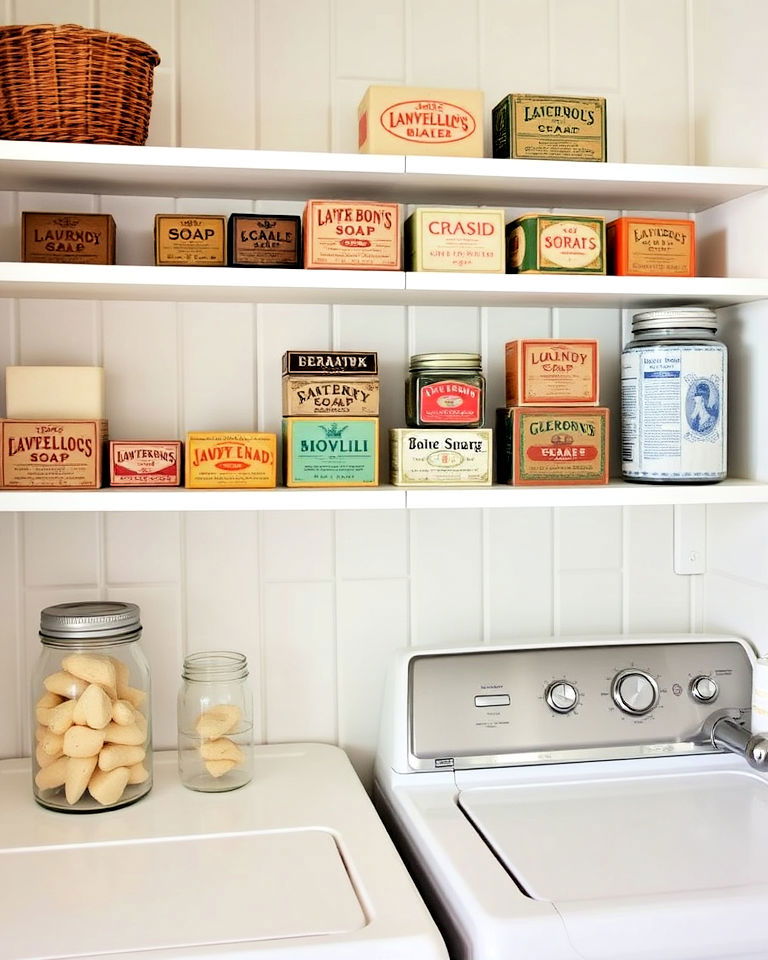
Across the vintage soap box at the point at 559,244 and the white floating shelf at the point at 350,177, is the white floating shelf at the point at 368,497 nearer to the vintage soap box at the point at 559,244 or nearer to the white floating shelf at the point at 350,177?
the vintage soap box at the point at 559,244

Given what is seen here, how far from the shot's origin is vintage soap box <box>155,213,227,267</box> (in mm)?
1312

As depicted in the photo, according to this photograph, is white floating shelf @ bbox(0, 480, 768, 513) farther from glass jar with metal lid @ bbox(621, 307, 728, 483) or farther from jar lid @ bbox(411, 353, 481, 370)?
jar lid @ bbox(411, 353, 481, 370)

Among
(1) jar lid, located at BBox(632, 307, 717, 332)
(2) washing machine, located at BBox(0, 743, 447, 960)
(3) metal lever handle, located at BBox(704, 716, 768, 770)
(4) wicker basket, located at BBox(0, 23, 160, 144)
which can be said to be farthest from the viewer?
(1) jar lid, located at BBox(632, 307, 717, 332)

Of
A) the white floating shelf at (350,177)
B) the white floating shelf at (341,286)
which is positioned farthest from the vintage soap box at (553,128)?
the white floating shelf at (341,286)

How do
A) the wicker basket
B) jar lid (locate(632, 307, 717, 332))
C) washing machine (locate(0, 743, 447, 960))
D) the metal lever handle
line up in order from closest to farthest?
washing machine (locate(0, 743, 447, 960)), the wicker basket, the metal lever handle, jar lid (locate(632, 307, 717, 332))

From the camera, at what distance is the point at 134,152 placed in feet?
4.05

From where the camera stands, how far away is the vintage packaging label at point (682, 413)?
137 cm

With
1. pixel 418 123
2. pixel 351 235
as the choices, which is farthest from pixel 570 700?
pixel 418 123

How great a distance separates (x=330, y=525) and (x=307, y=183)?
0.48 metres

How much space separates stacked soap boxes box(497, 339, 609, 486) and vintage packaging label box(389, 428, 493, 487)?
44mm

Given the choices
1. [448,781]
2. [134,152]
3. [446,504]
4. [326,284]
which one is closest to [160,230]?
[134,152]

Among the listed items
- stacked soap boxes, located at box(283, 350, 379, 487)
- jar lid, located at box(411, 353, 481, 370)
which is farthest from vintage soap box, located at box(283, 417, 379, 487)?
jar lid, located at box(411, 353, 481, 370)

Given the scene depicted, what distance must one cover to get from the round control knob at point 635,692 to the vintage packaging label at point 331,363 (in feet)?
1.78

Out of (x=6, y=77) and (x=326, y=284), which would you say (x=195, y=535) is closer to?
(x=326, y=284)
